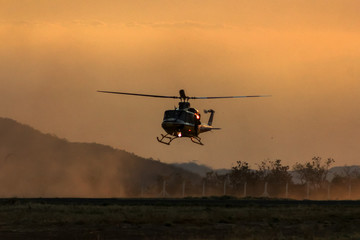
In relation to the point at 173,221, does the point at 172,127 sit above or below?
above

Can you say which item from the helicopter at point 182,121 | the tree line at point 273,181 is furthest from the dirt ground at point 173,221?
the tree line at point 273,181

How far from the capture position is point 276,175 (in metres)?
146

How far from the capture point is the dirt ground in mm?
43844

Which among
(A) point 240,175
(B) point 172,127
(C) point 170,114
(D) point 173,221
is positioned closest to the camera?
(D) point 173,221

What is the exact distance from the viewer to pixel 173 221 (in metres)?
50.5

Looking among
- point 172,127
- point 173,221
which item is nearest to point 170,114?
point 172,127

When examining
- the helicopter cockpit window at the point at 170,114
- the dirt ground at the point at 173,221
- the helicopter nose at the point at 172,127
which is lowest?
the dirt ground at the point at 173,221

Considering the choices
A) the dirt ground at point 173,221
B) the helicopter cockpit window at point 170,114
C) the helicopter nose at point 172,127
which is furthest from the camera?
the helicopter cockpit window at point 170,114

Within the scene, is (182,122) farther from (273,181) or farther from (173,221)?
(273,181)

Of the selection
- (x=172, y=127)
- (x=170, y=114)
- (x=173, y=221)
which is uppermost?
(x=170, y=114)

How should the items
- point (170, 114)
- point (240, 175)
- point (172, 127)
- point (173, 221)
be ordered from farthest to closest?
point (240, 175)
point (170, 114)
point (172, 127)
point (173, 221)

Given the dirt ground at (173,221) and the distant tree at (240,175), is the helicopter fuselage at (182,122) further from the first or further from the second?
the distant tree at (240,175)

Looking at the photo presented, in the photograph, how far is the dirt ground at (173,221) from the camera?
4384 centimetres

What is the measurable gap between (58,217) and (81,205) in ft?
31.4
